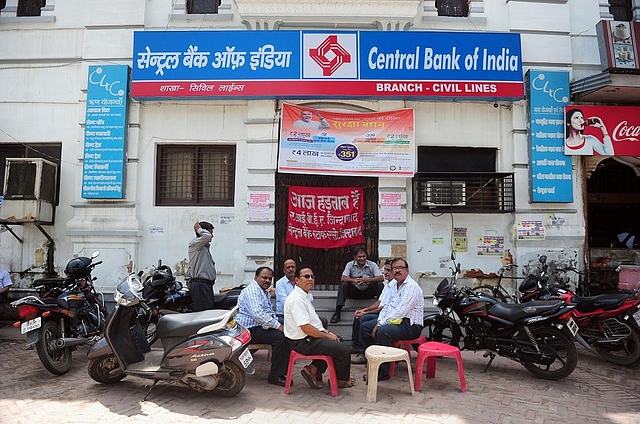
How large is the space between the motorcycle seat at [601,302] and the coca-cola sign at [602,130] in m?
3.48

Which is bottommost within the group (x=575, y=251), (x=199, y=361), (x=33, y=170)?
(x=199, y=361)

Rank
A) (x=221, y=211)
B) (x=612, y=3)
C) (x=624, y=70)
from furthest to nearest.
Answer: (x=612, y=3) < (x=221, y=211) < (x=624, y=70)

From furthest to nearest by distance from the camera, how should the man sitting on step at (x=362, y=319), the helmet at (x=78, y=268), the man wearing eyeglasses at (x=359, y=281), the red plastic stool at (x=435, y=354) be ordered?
the man wearing eyeglasses at (x=359, y=281)
the helmet at (x=78, y=268)
the man sitting on step at (x=362, y=319)
the red plastic stool at (x=435, y=354)

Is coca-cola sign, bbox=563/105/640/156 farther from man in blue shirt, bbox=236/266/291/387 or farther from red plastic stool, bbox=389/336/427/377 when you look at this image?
man in blue shirt, bbox=236/266/291/387

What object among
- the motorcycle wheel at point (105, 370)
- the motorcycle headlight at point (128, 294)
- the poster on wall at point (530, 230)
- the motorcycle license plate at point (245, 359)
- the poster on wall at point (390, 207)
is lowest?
the motorcycle wheel at point (105, 370)

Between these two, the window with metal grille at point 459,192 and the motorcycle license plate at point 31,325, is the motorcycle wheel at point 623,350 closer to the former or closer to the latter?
the window with metal grille at point 459,192

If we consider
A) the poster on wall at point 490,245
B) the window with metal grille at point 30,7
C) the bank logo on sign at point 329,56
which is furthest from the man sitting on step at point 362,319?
the window with metal grille at point 30,7

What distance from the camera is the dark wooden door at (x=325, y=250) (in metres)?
9.12

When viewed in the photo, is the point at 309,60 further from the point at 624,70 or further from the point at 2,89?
the point at 2,89

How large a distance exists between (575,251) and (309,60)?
630 centimetres

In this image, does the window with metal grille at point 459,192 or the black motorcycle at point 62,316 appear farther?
the window with metal grille at point 459,192

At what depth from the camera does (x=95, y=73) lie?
9.25 meters

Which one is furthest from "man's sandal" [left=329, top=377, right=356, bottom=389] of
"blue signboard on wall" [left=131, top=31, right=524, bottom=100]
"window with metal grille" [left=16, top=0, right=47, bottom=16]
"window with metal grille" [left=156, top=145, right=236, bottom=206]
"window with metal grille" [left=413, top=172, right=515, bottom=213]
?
"window with metal grille" [left=16, top=0, right=47, bottom=16]

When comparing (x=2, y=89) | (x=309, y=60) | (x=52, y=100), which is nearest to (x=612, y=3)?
(x=309, y=60)
